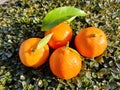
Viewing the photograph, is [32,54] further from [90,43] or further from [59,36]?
[90,43]

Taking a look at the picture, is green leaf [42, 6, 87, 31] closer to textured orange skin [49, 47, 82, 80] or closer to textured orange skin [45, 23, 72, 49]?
textured orange skin [45, 23, 72, 49]

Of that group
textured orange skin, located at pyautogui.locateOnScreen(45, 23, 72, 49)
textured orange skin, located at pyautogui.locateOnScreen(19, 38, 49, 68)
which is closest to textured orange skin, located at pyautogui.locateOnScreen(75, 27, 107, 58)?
textured orange skin, located at pyautogui.locateOnScreen(45, 23, 72, 49)

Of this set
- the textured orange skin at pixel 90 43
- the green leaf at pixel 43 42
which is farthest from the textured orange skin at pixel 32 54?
the textured orange skin at pixel 90 43

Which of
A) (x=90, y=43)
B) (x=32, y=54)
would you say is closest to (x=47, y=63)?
(x=32, y=54)

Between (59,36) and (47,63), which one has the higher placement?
(59,36)

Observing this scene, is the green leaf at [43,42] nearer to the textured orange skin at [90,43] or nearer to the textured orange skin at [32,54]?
the textured orange skin at [32,54]

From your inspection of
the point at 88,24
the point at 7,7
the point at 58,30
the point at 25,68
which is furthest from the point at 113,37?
the point at 7,7

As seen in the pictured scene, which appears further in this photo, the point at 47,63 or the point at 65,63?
the point at 47,63
